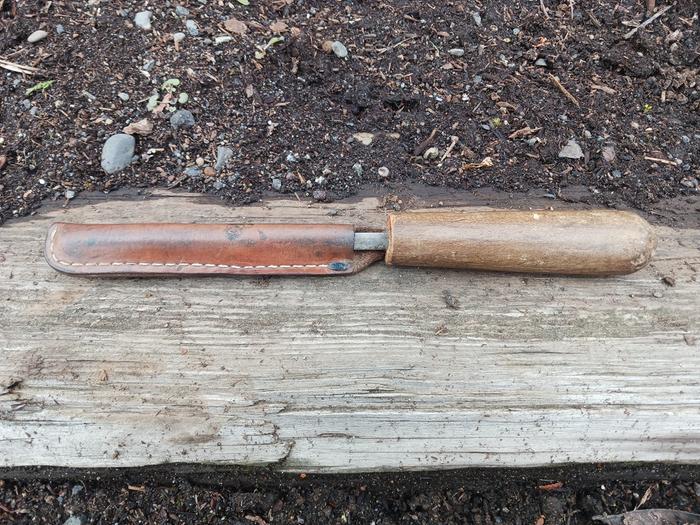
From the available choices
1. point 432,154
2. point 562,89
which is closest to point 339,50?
point 432,154

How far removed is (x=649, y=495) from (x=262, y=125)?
2.12 m

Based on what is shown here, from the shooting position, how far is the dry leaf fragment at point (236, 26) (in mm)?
2412

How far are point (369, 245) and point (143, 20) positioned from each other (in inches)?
61.7

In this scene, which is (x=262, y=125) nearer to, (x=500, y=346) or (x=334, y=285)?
(x=334, y=285)

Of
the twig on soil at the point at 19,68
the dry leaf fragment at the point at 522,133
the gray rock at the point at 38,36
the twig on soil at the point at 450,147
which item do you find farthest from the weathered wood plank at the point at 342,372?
the gray rock at the point at 38,36

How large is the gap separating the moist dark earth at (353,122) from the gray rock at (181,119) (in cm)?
3

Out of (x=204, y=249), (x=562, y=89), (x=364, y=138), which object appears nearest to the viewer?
(x=204, y=249)

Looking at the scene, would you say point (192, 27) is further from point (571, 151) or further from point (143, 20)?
point (571, 151)

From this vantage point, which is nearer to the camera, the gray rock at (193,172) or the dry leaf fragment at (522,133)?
the gray rock at (193,172)

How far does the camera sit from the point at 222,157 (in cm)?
214

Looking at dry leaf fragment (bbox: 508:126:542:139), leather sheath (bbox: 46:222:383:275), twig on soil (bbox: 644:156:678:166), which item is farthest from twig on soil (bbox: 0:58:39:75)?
twig on soil (bbox: 644:156:678:166)

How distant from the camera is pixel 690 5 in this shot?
257 cm

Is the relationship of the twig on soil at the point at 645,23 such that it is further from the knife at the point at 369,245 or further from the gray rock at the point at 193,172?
the gray rock at the point at 193,172

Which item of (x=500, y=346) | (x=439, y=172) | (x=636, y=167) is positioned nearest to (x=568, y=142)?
(x=636, y=167)
